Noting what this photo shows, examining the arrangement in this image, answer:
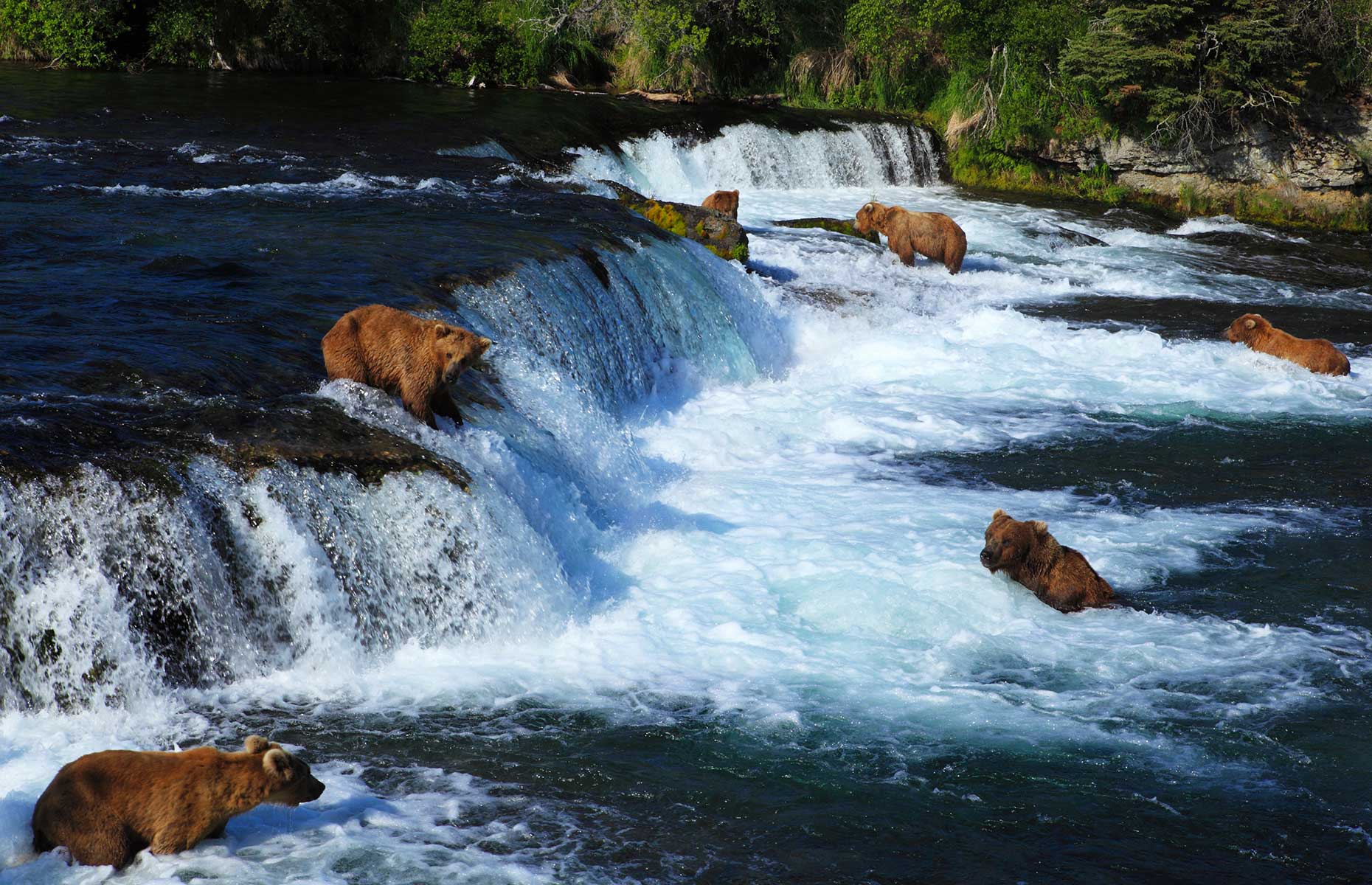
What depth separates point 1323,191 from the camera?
78.0ft

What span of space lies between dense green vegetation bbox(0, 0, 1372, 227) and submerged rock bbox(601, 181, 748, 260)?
11965mm

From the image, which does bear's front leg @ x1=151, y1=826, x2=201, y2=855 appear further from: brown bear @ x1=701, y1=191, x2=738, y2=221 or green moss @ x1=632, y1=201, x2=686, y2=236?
brown bear @ x1=701, y1=191, x2=738, y2=221

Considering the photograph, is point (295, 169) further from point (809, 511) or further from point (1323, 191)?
point (1323, 191)

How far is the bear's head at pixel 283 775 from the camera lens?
4.66m

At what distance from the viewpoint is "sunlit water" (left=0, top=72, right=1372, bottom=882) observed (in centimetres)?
543

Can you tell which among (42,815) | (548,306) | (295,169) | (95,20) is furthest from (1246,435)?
(95,20)

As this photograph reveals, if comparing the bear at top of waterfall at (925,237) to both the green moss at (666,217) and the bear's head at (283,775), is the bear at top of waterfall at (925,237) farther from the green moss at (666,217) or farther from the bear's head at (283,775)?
the bear's head at (283,775)

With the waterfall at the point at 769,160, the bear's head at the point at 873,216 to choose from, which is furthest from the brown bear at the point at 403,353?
the waterfall at the point at 769,160

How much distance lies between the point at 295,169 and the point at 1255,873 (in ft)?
44.8

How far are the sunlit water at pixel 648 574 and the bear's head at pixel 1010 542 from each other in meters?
0.33

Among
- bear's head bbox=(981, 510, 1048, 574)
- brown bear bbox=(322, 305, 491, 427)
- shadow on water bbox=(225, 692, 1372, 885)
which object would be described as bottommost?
shadow on water bbox=(225, 692, 1372, 885)

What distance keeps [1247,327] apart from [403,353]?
1037 centimetres

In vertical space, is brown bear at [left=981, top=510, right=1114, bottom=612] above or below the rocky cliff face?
below

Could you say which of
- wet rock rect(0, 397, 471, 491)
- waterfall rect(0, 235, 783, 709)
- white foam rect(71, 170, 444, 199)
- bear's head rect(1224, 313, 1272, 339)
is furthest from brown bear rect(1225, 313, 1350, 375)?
wet rock rect(0, 397, 471, 491)
